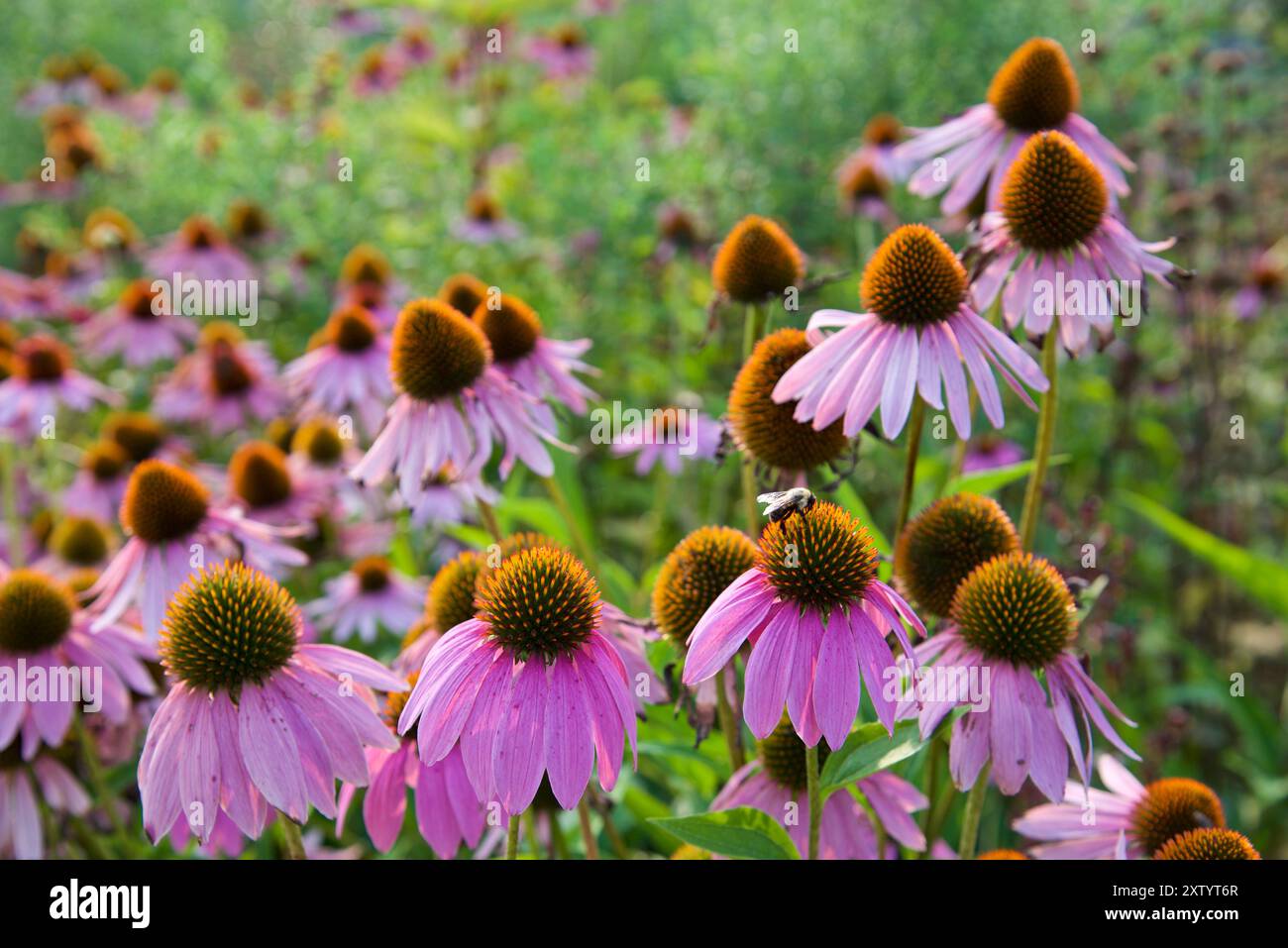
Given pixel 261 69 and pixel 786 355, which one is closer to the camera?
pixel 786 355

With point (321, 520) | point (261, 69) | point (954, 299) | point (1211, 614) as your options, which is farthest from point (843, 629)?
point (261, 69)

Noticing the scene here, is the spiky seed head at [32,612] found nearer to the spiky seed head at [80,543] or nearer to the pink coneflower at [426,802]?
the pink coneflower at [426,802]

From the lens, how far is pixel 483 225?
3973 millimetres

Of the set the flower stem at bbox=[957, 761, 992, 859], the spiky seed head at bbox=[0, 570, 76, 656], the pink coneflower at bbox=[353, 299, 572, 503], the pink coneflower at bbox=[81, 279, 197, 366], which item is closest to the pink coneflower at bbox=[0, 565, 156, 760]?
the spiky seed head at bbox=[0, 570, 76, 656]

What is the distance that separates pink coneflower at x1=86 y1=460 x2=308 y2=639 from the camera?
1579 millimetres

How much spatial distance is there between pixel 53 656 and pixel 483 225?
2735 mm

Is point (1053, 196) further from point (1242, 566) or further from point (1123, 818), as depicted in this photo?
point (1242, 566)

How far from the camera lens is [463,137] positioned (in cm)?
528

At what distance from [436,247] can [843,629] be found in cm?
303

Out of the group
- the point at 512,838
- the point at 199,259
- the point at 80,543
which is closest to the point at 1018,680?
the point at 512,838

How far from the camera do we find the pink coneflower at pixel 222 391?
3066 mm

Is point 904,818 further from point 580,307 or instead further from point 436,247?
point 436,247

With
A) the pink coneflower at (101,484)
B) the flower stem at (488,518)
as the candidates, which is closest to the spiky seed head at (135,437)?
the pink coneflower at (101,484)
